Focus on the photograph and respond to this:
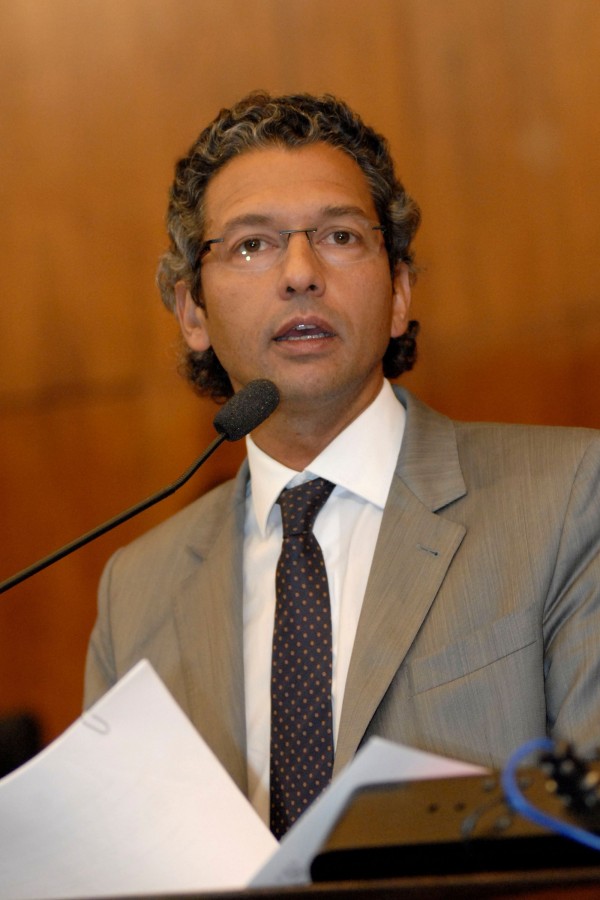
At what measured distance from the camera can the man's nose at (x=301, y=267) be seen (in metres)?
1.82

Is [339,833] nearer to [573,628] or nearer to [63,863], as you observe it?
[63,863]

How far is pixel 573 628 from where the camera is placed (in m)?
1.58

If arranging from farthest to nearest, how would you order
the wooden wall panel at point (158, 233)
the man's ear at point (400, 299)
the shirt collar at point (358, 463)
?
the wooden wall panel at point (158, 233), the man's ear at point (400, 299), the shirt collar at point (358, 463)

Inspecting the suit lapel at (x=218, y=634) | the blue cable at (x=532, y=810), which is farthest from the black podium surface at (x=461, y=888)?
the suit lapel at (x=218, y=634)

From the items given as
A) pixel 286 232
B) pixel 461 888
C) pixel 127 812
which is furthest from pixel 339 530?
pixel 461 888

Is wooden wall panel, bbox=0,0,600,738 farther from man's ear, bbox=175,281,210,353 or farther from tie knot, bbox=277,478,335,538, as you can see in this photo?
tie knot, bbox=277,478,335,538

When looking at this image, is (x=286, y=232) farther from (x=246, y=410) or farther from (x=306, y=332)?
(x=246, y=410)

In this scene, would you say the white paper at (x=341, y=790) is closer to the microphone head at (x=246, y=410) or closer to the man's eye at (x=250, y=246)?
the microphone head at (x=246, y=410)

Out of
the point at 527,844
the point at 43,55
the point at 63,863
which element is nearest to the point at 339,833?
the point at 527,844

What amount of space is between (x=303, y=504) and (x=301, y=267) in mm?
385

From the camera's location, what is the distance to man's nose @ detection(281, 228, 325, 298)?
182cm

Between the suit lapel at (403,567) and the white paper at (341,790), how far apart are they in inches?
27.4

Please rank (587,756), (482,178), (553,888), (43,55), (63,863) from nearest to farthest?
(553,888) → (587,756) → (63,863) → (482,178) → (43,55)

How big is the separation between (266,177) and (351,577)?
0.71 m
